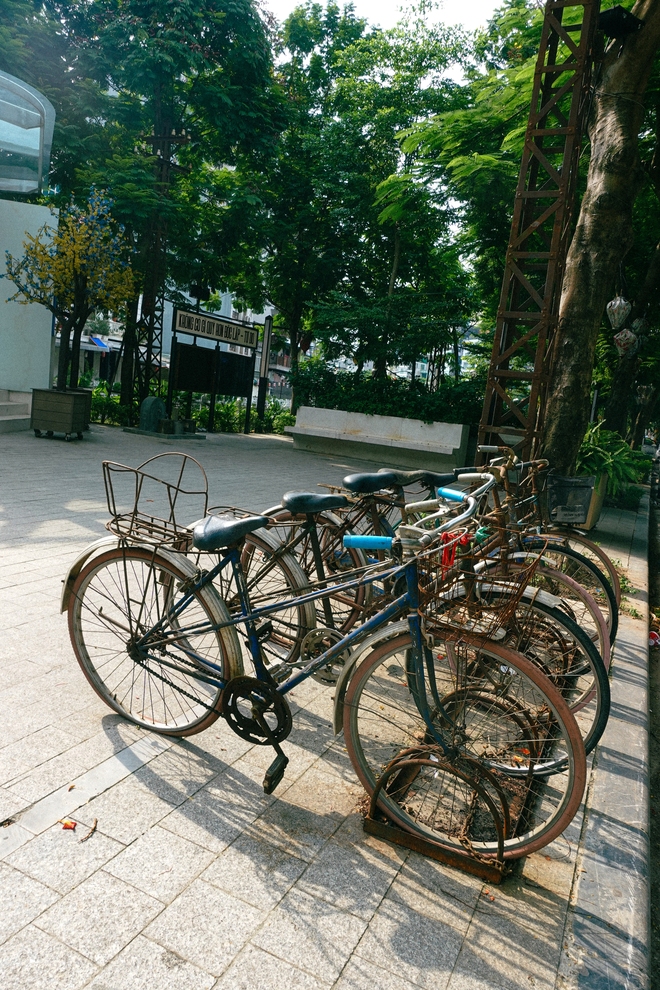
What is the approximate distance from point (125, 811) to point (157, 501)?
19.3ft

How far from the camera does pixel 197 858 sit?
8.00ft

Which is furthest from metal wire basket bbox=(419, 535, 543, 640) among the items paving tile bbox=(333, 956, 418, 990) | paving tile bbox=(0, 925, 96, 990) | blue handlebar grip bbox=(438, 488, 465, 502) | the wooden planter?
the wooden planter

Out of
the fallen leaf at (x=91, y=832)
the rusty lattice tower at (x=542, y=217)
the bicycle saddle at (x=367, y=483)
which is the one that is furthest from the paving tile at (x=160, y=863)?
the rusty lattice tower at (x=542, y=217)

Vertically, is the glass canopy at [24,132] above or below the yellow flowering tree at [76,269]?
above

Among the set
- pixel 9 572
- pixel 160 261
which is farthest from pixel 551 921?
pixel 160 261

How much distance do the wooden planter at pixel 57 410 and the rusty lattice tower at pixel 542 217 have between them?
27.3 feet

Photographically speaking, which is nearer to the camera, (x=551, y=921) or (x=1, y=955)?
(x=1, y=955)

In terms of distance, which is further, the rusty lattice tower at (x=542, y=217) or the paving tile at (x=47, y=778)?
the rusty lattice tower at (x=542, y=217)

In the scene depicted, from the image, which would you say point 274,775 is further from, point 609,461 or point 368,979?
point 609,461

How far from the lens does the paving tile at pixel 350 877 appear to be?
2320mm

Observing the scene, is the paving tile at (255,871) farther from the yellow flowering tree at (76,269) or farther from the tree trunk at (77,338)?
the tree trunk at (77,338)

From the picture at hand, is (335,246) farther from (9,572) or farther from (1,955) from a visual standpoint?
(1,955)

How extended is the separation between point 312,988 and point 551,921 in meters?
0.85

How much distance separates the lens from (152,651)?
10.3 ft
